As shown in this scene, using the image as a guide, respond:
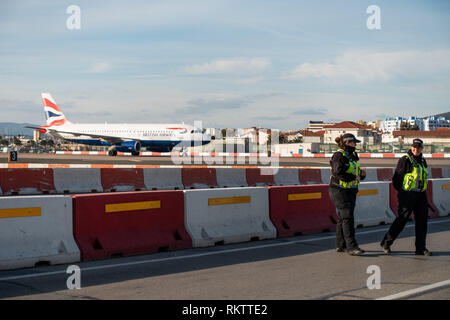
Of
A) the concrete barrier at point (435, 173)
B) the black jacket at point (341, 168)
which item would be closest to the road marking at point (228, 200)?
the black jacket at point (341, 168)

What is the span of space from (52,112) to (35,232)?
58.4m

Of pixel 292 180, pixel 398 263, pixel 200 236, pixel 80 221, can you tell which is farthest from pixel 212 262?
pixel 292 180

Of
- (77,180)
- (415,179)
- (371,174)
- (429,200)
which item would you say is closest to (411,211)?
(415,179)

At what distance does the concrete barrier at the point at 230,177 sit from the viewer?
22172mm

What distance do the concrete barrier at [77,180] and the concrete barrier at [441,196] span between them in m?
11.0

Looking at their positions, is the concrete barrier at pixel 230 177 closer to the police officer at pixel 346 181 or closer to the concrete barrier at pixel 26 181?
the concrete barrier at pixel 26 181

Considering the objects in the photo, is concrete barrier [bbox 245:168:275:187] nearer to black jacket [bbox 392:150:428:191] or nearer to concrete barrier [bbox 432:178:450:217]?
concrete barrier [bbox 432:178:450:217]

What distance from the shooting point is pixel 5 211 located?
771cm

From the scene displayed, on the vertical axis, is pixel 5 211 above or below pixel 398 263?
above

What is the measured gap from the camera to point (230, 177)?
73.9ft

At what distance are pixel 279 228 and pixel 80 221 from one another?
3.97 meters

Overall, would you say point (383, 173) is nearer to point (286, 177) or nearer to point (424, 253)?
point (286, 177)

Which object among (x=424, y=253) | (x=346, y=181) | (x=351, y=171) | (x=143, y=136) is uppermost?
(x=143, y=136)
